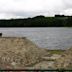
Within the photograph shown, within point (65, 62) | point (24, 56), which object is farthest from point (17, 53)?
point (65, 62)

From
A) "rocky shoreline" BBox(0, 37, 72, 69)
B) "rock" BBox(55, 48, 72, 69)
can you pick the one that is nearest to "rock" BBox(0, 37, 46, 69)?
"rocky shoreline" BBox(0, 37, 72, 69)

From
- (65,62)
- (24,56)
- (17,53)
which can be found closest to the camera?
(65,62)

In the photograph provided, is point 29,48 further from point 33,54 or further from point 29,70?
point 29,70

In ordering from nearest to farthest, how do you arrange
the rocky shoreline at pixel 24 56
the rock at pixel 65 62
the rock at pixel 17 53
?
the rock at pixel 65 62
the rocky shoreline at pixel 24 56
the rock at pixel 17 53

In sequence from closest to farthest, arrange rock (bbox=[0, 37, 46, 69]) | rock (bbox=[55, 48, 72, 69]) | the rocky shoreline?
rock (bbox=[55, 48, 72, 69])
the rocky shoreline
rock (bbox=[0, 37, 46, 69])

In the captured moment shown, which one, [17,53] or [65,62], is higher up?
[17,53]

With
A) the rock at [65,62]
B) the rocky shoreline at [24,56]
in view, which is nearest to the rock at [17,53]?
the rocky shoreline at [24,56]

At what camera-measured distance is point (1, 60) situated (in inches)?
974

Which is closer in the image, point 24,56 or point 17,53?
point 17,53

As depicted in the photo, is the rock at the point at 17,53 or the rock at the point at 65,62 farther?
the rock at the point at 17,53

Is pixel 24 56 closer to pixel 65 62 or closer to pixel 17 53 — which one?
pixel 17 53

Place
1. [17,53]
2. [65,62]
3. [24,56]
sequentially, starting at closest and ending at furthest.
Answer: [65,62], [17,53], [24,56]

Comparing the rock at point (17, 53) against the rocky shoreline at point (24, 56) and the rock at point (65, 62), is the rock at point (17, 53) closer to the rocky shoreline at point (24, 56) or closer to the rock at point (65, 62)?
the rocky shoreline at point (24, 56)

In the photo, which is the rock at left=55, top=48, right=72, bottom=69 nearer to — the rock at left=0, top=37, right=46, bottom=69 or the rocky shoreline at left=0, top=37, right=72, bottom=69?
the rocky shoreline at left=0, top=37, right=72, bottom=69
